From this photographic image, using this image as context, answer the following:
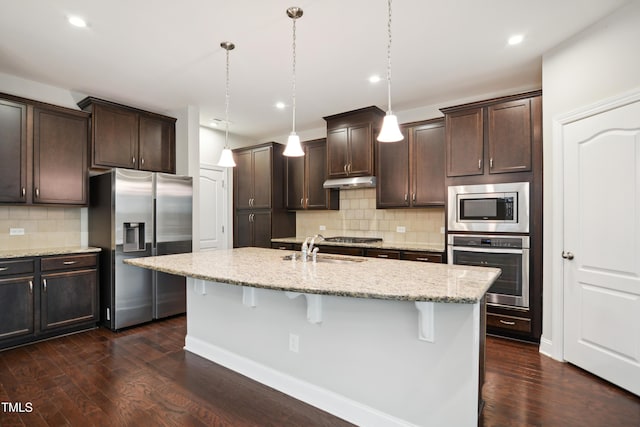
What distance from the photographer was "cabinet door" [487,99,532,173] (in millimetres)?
3166

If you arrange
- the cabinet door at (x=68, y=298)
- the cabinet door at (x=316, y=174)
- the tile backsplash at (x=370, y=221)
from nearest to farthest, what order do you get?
1. the cabinet door at (x=68, y=298)
2. the tile backsplash at (x=370, y=221)
3. the cabinet door at (x=316, y=174)

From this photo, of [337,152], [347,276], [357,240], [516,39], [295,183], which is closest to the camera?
[347,276]

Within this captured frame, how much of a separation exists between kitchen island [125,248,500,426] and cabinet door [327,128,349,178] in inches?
82.9

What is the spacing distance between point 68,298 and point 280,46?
10.9 feet

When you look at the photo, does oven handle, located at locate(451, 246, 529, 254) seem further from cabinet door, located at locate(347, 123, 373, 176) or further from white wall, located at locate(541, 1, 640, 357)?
cabinet door, located at locate(347, 123, 373, 176)

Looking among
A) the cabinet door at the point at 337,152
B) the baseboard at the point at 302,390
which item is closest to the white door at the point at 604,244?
the baseboard at the point at 302,390

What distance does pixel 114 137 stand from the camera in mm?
4004

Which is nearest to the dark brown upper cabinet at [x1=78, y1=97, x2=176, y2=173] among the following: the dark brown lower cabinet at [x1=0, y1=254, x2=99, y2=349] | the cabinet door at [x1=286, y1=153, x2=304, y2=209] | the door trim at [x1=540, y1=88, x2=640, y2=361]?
the dark brown lower cabinet at [x1=0, y1=254, x2=99, y2=349]

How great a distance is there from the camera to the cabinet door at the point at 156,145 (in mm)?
4281

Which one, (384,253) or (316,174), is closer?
(384,253)

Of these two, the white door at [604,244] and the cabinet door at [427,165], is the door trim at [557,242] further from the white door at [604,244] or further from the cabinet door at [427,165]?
the cabinet door at [427,165]

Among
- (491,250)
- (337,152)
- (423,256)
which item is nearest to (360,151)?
(337,152)

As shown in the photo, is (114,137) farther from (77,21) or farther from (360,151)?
(360,151)

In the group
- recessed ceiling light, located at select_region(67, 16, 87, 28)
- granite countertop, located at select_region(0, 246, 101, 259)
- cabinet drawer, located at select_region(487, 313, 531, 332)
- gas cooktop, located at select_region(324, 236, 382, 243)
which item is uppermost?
recessed ceiling light, located at select_region(67, 16, 87, 28)
